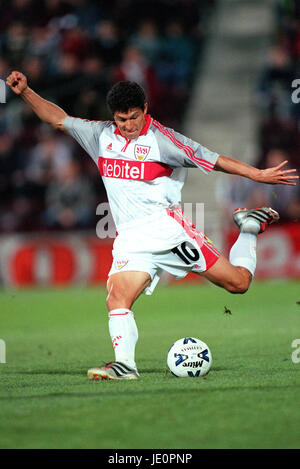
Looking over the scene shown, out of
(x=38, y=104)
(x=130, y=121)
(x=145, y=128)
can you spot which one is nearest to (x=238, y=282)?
(x=145, y=128)

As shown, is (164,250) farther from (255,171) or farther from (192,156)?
A: (255,171)

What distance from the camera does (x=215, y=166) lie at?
21.2 ft

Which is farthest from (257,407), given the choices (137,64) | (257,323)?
(137,64)

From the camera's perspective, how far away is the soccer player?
6262mm

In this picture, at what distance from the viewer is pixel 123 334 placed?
20.4 ft

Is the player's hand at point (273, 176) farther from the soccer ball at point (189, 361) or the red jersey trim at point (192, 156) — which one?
the soccer ball at point (189, 361)

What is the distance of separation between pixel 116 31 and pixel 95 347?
35.6 ft

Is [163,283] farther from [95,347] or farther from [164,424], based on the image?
[164,424]

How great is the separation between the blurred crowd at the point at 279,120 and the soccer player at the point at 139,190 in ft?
27.1

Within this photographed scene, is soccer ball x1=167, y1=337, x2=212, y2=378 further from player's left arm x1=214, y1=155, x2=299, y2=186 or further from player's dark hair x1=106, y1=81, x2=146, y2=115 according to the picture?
player's dark hair x1=106, y1=81, x2=146, y2=115

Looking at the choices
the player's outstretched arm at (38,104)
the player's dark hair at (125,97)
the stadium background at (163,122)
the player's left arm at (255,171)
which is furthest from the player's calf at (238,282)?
the player's outstretched arm at (38,104)

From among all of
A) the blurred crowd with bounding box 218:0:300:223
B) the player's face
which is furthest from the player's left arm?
the blurred crowd with bounding box 218:0:300:223

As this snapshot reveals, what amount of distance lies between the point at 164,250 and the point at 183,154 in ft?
2.39

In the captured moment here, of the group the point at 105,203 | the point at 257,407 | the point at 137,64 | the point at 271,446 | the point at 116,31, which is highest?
the point at 116,31
